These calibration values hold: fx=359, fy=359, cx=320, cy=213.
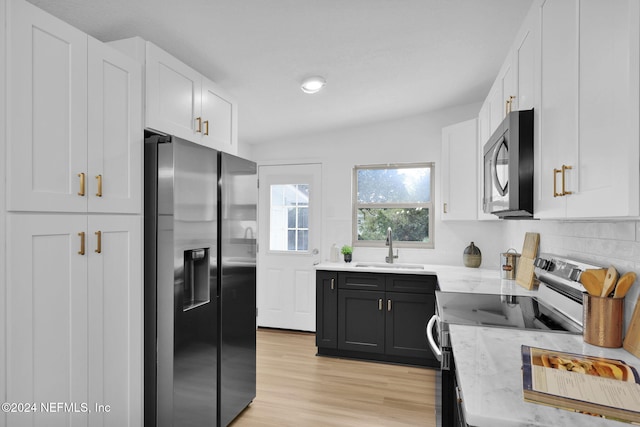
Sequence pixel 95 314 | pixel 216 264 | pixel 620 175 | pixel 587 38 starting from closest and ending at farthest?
pixel 620 175 < pixel 587 38 < pixel 95 314 < pixel 216 264

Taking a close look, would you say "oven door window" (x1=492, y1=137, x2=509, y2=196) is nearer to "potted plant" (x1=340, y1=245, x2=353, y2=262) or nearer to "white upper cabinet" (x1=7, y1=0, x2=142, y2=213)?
"white upper cabinet" (x1=7, y1=0, x2=142, y2=213)

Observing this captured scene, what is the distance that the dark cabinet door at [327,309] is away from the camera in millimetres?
3545

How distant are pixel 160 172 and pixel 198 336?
35.8 inches

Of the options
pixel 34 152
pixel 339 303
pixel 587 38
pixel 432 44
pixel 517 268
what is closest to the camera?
pixel 587 38

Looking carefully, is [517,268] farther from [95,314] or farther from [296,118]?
[95,314]

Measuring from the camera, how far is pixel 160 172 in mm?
1793

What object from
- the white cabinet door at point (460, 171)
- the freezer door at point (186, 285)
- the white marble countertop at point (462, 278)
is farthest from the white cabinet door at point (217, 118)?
the white cabinet door at point (460, 171)

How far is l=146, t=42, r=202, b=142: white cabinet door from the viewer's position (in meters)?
1.84

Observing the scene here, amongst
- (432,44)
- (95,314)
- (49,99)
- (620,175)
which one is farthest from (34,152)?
(432,44)

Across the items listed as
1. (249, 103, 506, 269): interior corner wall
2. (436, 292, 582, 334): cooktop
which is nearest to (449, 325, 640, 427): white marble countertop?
(436, 292, 582, 334): cooktop

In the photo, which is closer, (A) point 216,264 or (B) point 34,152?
(B) point 34,152

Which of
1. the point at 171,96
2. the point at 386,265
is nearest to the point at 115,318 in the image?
the point at 171,96

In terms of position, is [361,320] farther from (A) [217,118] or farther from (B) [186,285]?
(A) [217,118]

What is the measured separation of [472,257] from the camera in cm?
352
